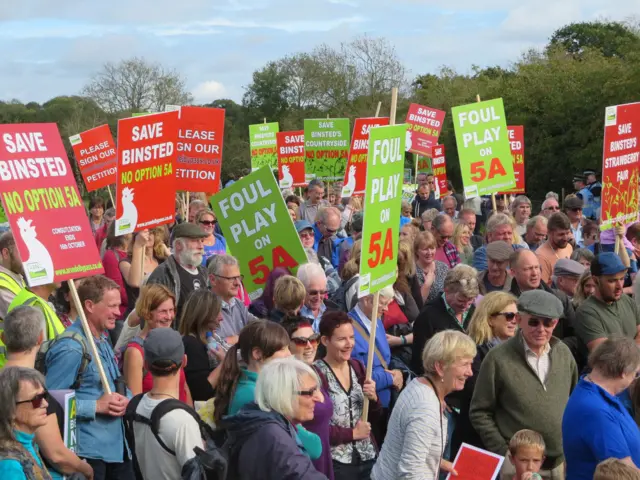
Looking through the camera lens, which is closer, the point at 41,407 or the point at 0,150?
the point at 41,407

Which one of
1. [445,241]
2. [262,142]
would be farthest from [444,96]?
[445,241]

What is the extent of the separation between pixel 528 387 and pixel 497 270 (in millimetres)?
2517

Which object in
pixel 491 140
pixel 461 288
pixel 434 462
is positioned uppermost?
pixel 491 140

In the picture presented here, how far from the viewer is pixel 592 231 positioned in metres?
11.2

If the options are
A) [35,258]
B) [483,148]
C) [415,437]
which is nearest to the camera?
[415,437]

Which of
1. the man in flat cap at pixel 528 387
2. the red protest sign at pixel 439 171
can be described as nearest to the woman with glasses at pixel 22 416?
the man in flat cap at pixel 528 387

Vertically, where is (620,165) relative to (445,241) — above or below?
above

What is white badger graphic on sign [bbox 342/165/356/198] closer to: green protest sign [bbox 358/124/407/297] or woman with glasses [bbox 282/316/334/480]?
A: green protest sign [bbox 358/124/407/297]

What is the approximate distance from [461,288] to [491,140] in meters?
5.04

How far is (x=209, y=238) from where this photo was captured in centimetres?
1008

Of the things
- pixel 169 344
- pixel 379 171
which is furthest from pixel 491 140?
pixel 169 344

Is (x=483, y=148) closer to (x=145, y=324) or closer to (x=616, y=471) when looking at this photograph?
(x=145, y=324)

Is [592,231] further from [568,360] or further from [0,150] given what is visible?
[0,150]

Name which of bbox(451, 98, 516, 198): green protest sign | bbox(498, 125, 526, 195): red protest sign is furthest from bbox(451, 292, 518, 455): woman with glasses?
bbox(498, 125, 526, 195): red protest sign
